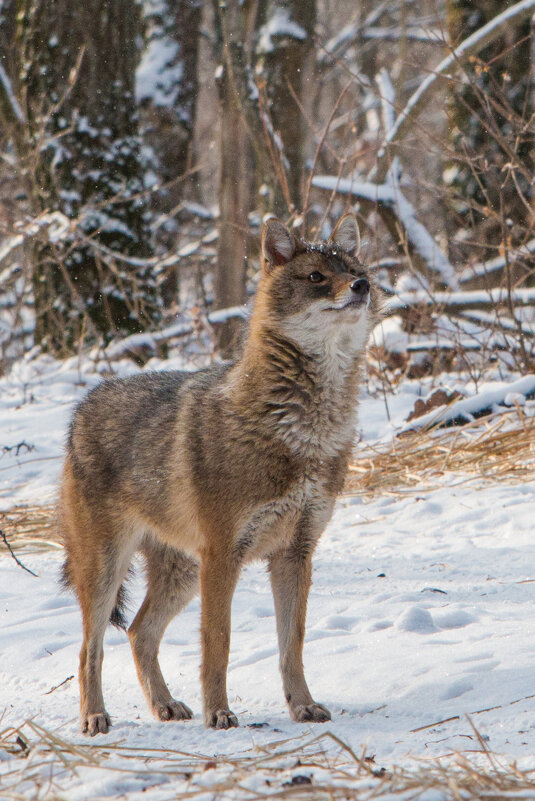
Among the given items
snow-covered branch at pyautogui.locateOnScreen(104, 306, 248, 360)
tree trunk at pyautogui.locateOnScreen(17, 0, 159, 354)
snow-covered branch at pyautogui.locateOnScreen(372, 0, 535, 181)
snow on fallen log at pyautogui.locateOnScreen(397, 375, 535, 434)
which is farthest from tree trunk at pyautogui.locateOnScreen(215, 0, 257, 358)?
snow on fallen log at pyautogui.locateOnScreen(397, 375, 535, 434)

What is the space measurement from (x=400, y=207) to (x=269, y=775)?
8050 mm

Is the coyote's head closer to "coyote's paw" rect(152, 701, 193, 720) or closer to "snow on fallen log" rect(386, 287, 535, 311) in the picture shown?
"coyote's paw" rect(152, 701, 193, 720)

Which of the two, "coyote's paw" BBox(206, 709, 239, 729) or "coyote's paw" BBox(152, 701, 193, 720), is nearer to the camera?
"coyote's paw" BBox(206, 709, 239, 729)

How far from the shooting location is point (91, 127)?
12.3 meters

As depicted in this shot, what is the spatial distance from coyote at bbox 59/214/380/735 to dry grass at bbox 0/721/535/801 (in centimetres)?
71

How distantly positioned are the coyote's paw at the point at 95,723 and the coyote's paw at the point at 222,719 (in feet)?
1.54

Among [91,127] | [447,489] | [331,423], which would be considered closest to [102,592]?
[331,423]

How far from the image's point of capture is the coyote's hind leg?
4145 millimetres

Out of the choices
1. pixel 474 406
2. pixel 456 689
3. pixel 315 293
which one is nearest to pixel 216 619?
pixel 456 689

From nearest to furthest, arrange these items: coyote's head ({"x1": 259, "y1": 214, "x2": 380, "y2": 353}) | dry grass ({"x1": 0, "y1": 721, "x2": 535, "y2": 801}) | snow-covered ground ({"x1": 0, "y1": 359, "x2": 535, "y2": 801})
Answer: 1. dry grass ({"x1": 0, "y1": 721, "x2": 535, "y2": 801})
2. snow-covered ground ({"x1": 0, "y1": 359, "x2": 535, "y2": 801})
3. coyote's head ({"x1": 259, "y1": 214, "x2": 380, "y2": 353})

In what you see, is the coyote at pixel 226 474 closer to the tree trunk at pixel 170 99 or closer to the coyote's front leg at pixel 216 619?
the coyote's front leg at pixel 216 619

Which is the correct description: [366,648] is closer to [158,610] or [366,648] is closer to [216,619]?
[216,619]

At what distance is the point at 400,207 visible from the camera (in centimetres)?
999

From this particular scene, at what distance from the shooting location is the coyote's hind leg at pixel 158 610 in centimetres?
414
